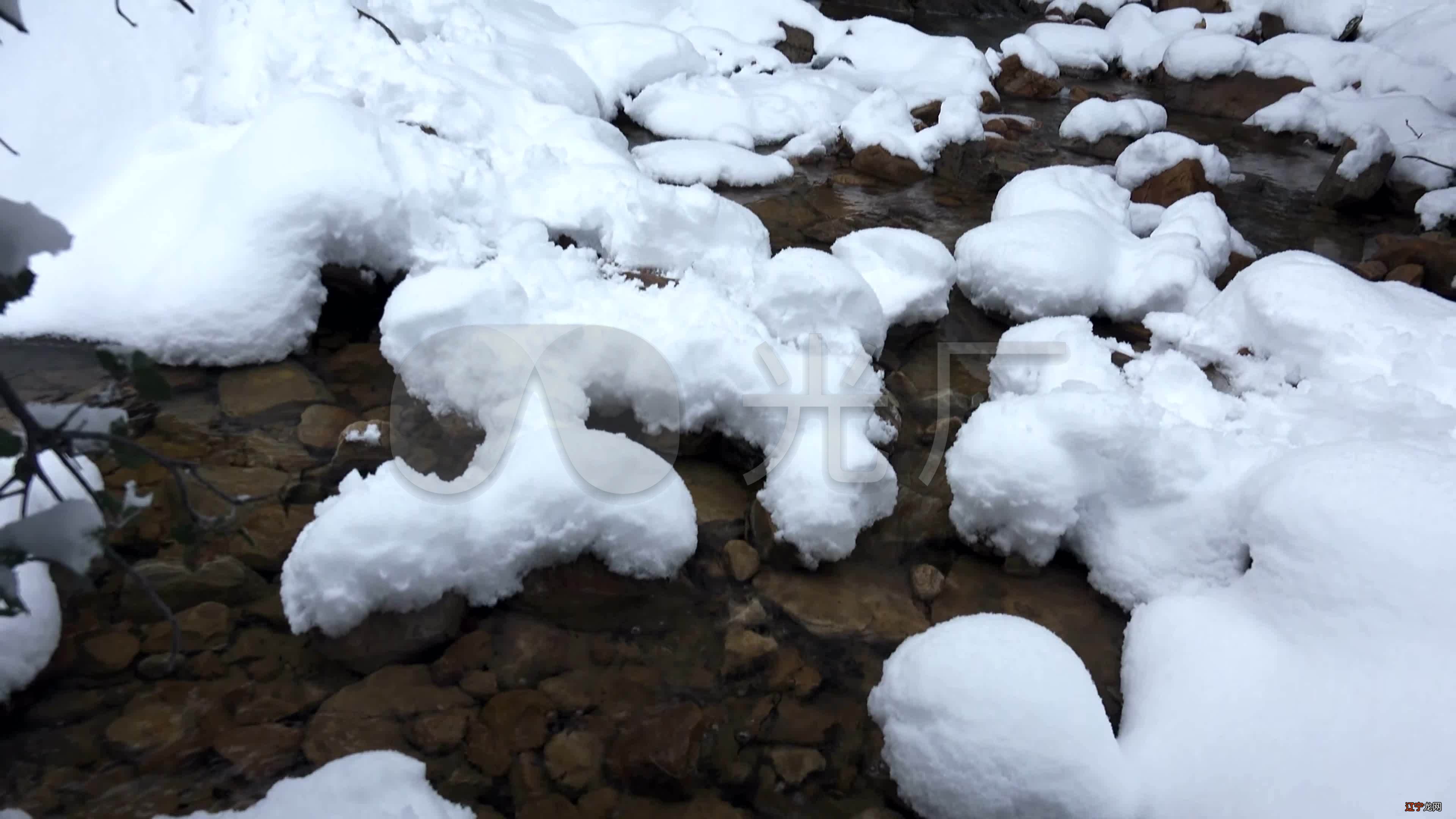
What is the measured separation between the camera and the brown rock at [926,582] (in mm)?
2160

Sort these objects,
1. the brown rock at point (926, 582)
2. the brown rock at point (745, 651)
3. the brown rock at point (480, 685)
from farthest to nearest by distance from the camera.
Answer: the brown rock at point (926, 582)
the brown rock at point (745, 651)
the brown rock at point (480, 685)

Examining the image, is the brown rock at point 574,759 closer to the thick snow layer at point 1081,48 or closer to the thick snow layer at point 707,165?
the thick snow layer at point 707,165

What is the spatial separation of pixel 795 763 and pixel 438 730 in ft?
2.51

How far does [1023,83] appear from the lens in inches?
265

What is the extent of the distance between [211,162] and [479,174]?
916 mm

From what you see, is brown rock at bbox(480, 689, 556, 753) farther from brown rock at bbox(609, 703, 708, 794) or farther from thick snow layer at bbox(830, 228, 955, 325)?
thick snow layer at bbox(830, 228, 955, 325)

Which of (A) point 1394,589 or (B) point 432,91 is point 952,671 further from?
(B) point 432,91

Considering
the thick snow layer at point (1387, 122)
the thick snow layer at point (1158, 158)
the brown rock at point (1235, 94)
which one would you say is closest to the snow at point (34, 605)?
the thick snow layer at point (1158, 158)

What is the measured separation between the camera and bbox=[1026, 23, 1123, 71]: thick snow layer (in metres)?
7.71

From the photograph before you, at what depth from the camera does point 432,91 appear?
3.70 m

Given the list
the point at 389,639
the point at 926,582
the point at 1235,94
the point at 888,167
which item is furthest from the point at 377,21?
the point at 1235,94

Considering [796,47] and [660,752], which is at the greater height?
[660,752]

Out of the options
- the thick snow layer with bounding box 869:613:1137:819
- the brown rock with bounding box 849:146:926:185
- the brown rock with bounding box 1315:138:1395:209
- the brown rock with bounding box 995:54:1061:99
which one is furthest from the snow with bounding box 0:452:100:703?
the brown rock with bounding box 995:54:1061:99

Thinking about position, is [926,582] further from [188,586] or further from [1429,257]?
[1429,257]
